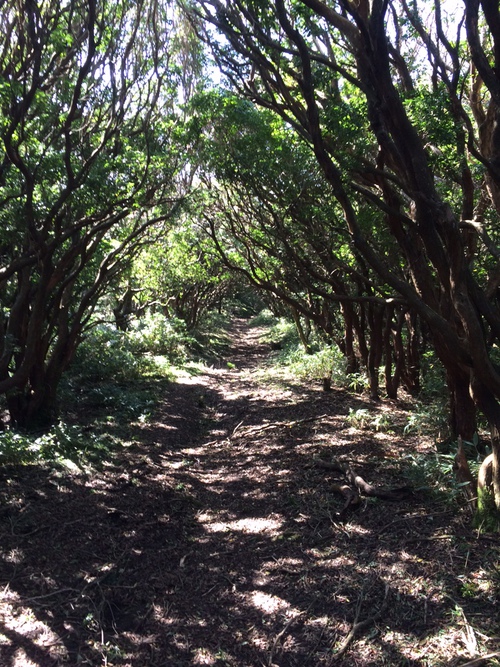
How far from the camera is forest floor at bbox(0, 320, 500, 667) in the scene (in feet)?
9.83

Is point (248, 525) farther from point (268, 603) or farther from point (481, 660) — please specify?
point (481, 660)

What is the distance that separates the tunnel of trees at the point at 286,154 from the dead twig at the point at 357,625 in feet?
4.41

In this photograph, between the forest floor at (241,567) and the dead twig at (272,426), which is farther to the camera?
the dead twig at (272,426)

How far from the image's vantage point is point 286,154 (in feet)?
25.2

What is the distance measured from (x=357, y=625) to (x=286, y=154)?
6490 millimetres

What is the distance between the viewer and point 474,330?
4.07 meters

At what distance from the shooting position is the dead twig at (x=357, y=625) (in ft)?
9.50

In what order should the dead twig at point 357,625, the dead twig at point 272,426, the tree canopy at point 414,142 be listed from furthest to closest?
the dead twig at point 272,426 < the tree canopy at point 414,142 < the dead twig at point 357,625

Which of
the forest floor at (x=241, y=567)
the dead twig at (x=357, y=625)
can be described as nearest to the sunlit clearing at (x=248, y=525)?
the forest floor at (x=241, y=567)

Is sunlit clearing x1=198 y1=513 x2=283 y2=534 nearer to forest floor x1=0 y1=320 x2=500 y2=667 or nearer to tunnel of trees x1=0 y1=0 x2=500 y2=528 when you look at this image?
forest floor x1=0 y1=320 x2=500 y2=667

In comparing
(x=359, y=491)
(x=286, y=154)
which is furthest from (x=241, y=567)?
(x=286, y=154)

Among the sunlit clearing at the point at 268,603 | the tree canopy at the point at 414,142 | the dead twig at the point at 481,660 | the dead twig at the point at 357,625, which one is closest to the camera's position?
the dead twig at the point at 481,660

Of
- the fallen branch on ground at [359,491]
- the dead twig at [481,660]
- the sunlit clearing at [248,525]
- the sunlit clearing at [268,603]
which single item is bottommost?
the sunlit clearing at [268,603]

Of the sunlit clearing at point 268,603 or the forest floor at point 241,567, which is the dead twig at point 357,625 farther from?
the sunlit clearing at point 268,603
